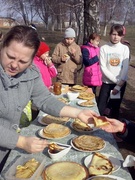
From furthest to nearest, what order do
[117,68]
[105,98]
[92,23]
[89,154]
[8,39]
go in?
[92,23]
[105,98]
[117,68]
[89,154]
[8,39]

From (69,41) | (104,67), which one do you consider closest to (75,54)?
(69,41)

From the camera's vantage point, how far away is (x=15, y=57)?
5.61 ft

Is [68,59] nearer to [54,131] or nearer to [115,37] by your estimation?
[115,37]

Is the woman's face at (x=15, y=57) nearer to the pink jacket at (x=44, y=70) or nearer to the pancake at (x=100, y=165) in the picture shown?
the pancake at (x=100, y=165)

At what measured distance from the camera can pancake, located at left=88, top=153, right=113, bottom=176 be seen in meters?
1.67

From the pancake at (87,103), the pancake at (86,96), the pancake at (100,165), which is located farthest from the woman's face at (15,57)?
the pancake at (86,96)

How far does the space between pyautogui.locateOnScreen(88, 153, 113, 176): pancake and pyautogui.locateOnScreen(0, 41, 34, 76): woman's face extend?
0.81 metres

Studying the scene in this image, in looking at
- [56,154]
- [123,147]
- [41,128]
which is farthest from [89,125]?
[123,147]

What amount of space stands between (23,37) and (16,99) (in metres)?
0.47

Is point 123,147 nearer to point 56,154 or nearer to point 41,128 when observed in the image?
point 41,128

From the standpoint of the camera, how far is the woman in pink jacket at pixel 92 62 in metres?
4.91

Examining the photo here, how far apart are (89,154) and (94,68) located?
3.19m

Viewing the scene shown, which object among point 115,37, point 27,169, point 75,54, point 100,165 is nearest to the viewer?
point 27,169

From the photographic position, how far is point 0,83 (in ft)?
5.90
